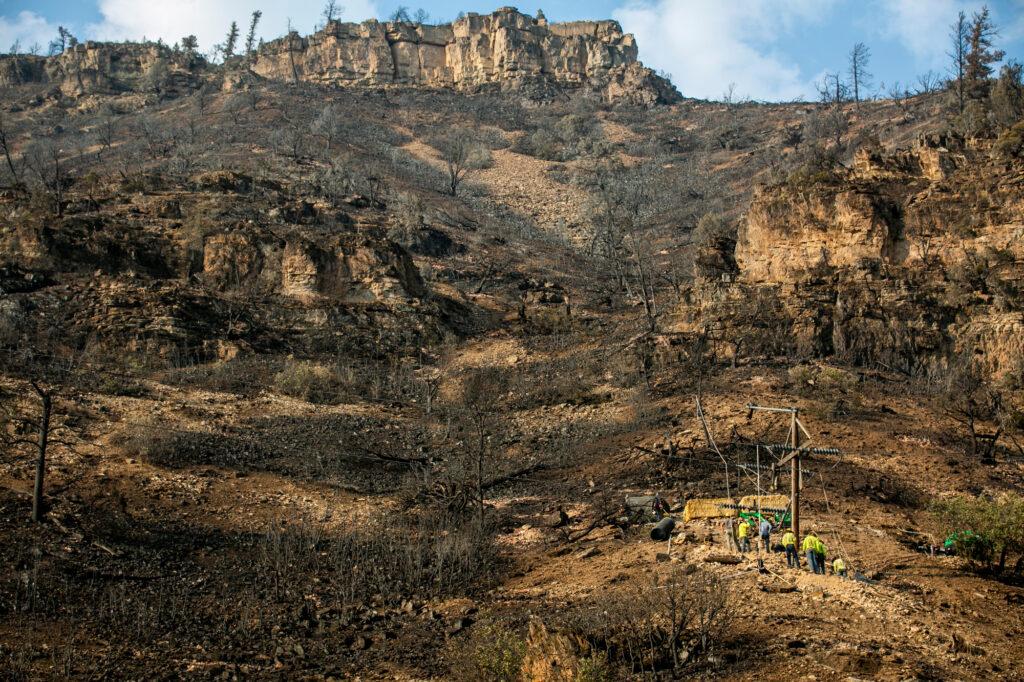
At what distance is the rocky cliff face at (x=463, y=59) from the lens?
8669cm

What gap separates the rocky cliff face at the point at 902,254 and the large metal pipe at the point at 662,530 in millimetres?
13790

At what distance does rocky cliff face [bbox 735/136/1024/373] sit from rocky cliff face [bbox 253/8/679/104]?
6004 cm

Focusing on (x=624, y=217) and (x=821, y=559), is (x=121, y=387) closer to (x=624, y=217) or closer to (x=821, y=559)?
(x=821, y=559)

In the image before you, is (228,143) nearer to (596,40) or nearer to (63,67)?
(63,67)

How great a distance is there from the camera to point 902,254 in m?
27.7

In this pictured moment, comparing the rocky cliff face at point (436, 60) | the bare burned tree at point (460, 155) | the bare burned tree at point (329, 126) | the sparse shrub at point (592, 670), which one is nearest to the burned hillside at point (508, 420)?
the sparse shrub at point (592, 670)

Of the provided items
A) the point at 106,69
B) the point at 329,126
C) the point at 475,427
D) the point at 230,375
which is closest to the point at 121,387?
the point at 230,375

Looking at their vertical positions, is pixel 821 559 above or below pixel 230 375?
below

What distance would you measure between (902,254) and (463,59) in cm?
6883

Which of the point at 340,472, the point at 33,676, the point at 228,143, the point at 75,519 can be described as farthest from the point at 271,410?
the point at 228,143

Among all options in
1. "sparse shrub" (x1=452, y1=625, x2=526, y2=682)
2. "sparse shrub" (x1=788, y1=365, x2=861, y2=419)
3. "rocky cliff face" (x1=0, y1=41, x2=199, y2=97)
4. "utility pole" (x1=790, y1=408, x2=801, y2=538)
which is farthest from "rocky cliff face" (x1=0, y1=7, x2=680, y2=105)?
"sparse shrub" (x1=452, y1=625, x2=526, y2=682)

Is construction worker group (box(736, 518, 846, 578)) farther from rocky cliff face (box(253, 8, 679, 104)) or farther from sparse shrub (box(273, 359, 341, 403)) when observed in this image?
rocky cliff face (box(253, 8, 679, 104))

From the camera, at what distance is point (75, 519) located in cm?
1455

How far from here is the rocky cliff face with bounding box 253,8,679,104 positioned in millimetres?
86688
